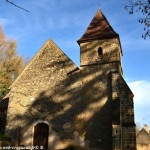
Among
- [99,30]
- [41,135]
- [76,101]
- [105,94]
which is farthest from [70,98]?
[99,30]

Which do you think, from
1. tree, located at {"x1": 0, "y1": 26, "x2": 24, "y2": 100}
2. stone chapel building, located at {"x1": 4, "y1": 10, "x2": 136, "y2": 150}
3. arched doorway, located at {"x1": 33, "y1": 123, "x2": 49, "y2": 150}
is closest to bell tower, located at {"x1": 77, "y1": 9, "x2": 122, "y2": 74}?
stone chapel building, located at {"x1": 4, "y1": 10, "x2": 136, "y2": 150}

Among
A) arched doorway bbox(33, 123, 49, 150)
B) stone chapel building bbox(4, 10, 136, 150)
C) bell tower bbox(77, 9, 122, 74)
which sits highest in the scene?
bell tower bbox(77, 9, 122, 74)

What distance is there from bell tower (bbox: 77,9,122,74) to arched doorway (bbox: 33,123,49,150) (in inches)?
220

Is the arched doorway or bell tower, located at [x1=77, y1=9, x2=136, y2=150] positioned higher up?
bell tower, located at [x1=77, y1=9, x2=136, y2=150]

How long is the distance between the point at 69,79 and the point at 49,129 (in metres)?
3.90

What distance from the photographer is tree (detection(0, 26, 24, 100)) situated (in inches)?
1119

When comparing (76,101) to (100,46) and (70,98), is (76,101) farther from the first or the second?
(100,46)

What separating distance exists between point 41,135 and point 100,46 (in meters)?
8.18

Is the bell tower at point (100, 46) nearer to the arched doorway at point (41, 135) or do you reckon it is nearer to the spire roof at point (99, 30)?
the spire roof at point (99, 30)

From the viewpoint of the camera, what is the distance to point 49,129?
17484 millimetres

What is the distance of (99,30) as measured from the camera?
67.5ft

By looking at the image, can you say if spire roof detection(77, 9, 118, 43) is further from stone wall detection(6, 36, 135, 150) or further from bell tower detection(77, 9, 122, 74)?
stone wall detection(6, 36, 135, 150)

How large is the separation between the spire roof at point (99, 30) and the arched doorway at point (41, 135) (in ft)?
24.4

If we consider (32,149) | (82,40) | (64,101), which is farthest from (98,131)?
(82,40)
